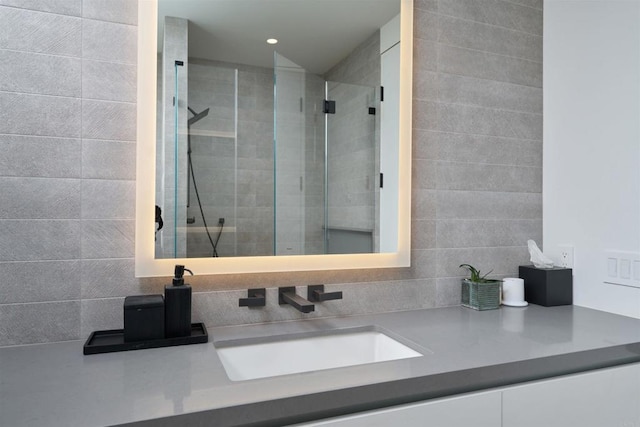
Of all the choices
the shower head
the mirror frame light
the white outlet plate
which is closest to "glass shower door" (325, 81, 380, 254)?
the mirror frame light

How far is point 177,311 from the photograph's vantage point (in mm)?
1146

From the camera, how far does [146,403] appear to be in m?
0.79

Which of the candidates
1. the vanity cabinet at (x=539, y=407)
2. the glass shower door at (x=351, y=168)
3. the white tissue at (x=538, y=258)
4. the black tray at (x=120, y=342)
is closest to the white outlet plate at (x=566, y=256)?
the white tissue at (x=538, y=258)

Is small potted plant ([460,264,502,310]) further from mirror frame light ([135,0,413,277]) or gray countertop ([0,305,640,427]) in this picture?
mirror frame light ([135,0,413,277])

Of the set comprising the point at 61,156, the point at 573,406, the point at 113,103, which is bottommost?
the point at 573,406

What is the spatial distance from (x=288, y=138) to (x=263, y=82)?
0.63 ft

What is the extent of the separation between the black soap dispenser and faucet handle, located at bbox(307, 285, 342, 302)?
15.4 inches

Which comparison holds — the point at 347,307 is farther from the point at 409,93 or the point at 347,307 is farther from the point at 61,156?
the point at 61,156

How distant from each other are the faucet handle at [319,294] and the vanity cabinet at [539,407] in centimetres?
45

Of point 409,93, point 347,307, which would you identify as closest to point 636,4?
point 409,93

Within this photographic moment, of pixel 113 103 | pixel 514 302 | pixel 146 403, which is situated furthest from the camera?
pixel 514 302

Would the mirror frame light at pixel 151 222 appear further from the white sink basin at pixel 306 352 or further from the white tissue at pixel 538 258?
the white tissue at pixel 538 258

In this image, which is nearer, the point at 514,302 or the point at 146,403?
the point at 146,403

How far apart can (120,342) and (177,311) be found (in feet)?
0.52
